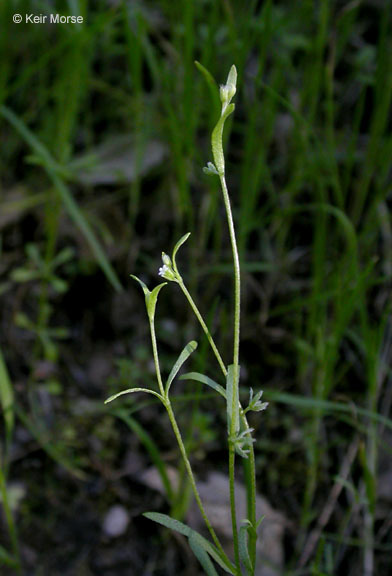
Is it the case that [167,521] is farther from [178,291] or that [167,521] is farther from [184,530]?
[178,291]

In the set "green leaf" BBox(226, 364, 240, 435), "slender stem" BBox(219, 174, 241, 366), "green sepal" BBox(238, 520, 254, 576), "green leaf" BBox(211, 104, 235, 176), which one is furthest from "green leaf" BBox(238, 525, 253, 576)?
"green leaf" BBox(211, 104, 235, 176)

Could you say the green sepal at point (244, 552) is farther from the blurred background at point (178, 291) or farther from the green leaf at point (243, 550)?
the blurred background at point (178, 291)

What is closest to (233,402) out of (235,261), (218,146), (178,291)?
(235,261)

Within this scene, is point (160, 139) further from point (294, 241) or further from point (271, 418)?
point (271, 418)

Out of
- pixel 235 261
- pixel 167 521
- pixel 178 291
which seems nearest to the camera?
pixel 235 261

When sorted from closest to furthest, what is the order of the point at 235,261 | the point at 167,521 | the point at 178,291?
the point at 235,261 → the point at 167,521 → the point at 178,291

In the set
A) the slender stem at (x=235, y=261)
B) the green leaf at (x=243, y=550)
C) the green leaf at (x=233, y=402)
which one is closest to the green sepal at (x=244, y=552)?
the green leaf at (x=243, y=550)

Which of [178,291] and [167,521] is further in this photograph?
[178,291]

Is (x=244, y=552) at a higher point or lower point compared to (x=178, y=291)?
higher

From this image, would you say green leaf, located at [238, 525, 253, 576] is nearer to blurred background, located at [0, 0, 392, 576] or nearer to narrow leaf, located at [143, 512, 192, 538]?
narrow leaf, located at [143, 512, 192, 538]
